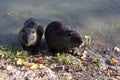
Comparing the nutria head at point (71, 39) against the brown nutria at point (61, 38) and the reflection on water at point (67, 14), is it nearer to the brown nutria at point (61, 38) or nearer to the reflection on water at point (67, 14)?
the brown nutria at point (61, 38)

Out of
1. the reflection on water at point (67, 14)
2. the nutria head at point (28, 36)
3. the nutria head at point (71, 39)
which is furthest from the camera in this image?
the reflection on water at point (67, 14)

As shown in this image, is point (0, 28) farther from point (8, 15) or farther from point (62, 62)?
point (62, 62)

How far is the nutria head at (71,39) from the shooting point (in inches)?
270

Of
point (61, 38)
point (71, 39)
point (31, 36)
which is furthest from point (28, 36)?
point (71, 39)

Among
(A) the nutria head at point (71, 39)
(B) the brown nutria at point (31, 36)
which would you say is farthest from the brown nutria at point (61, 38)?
(B) the brown nutria at point (31, 36)

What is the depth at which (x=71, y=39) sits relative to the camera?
6.98 metres

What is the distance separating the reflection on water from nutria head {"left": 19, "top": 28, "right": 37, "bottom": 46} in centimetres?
79

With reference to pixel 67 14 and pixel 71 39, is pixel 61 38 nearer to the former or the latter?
pixel 71 39

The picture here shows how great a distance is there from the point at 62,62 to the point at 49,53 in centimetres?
92

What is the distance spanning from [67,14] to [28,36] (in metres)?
2.26

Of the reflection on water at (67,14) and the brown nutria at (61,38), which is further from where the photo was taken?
the reflection on water at (67,14)

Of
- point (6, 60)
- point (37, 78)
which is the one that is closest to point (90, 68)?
point (37, 78)

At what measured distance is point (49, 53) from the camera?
24.3 ft

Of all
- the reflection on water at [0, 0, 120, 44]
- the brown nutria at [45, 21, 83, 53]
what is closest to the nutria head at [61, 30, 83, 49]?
the brown nutria at [45, 21, 83, 53]
